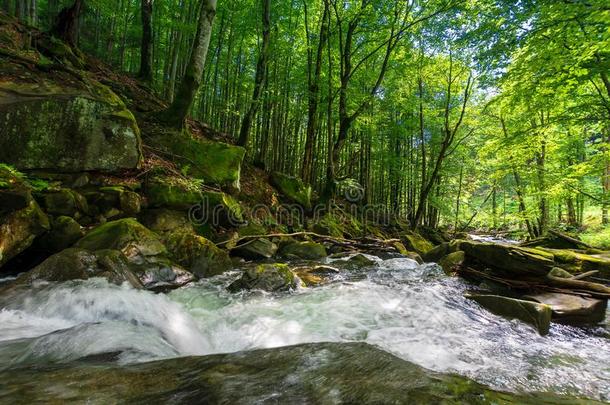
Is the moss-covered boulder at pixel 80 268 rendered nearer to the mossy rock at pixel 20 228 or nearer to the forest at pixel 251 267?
the forest at pixel 251 267

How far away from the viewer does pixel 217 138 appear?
13.3 meters

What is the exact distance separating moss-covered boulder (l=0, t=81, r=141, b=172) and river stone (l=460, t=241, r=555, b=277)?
7.50 m

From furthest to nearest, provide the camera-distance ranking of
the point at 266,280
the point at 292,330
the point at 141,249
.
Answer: the point at 266,280 < the point at 141,249 < the point at 292,330

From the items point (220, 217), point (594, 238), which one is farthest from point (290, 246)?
point (594, 238)

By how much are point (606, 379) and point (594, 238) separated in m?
12.5

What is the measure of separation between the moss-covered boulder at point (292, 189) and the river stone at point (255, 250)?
4.29 m

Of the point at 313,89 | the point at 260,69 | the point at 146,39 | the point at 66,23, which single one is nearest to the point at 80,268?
the point at 66,23

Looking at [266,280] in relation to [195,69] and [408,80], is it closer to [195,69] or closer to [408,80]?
[195,69]

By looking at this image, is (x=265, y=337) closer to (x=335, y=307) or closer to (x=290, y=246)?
(x=335, y=307)

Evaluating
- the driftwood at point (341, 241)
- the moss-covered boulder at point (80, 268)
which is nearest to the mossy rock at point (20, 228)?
the moss-covered boulder at point (80, 268)

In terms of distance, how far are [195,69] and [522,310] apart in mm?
8650

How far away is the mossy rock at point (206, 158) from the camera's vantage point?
8.88 meters

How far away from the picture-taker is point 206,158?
937 centimetres

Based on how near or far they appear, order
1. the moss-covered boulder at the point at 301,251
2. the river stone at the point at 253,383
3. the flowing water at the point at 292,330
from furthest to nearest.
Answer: the moss-covered boulder at the point at 301,251, the flowing water at the point at 292,330, the river stone at the point at 253,383
